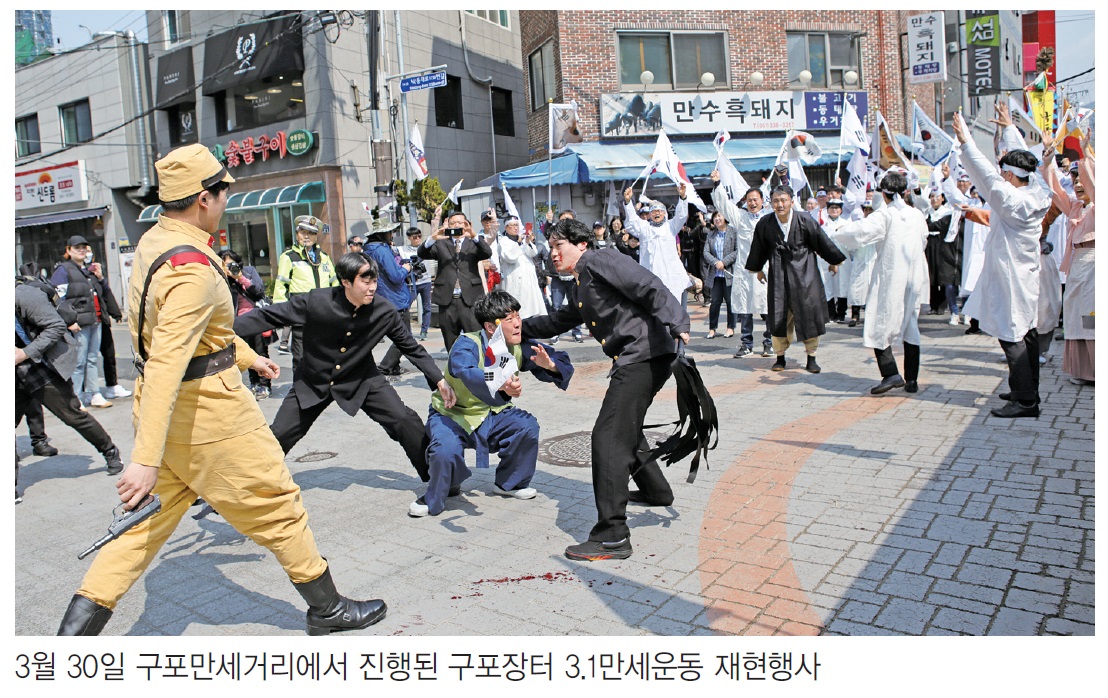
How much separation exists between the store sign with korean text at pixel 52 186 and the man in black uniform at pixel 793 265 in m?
24.7

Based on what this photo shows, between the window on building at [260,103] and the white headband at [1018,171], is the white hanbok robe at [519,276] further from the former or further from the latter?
the window on building at [260,103]

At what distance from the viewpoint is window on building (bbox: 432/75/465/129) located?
911 inches

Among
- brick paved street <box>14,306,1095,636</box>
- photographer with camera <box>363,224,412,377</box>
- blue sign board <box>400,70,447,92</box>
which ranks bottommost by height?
brick paved street <box>14,306,1095,636</box>

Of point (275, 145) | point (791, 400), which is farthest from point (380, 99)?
point (791, 400)

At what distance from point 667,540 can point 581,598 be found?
0.86 meters

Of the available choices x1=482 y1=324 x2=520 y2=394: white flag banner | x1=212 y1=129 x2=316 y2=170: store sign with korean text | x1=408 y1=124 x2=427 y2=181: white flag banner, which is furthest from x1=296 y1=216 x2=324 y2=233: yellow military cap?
x1=212 y1=129 x2=316 y2=170: store sign with korean text

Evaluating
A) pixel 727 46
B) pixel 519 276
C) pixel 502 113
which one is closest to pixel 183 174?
pixel 519 276

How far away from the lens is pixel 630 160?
18828mm

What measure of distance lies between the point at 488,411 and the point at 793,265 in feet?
14.9

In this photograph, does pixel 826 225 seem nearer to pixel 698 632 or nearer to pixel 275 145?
pixel 698 632

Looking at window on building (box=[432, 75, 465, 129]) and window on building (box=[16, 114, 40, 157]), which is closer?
window on building (box=[432, 75, 465, 129])

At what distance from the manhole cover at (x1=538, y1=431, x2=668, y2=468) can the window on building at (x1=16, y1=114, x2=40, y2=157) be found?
28181 mm

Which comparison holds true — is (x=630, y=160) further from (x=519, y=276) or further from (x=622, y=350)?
(x=622, y=350)

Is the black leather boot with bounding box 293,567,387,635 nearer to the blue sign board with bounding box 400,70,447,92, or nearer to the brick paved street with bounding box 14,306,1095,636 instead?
the brick paved street with bounding box 14,306,1095,636
